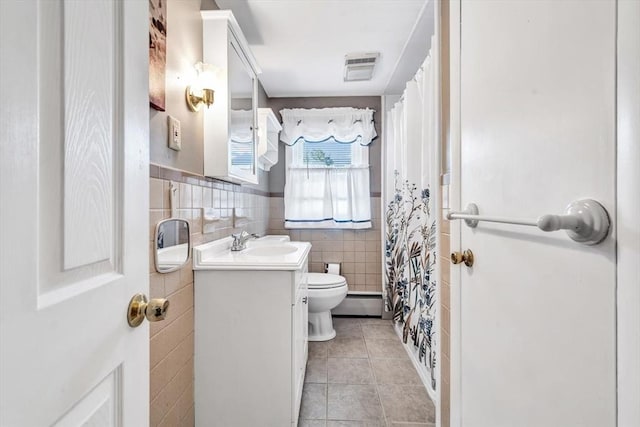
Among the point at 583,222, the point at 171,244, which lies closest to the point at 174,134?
the point at 171,244

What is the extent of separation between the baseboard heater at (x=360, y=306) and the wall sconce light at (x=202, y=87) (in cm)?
229

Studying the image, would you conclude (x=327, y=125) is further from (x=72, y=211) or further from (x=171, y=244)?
(x=72, y=211)

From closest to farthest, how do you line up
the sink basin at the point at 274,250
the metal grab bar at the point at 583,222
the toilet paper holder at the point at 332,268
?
the metal grab bar at the point at 583,222 < the sink basin at the point at 274,250 < the toilet paper holder at the point at 332,268

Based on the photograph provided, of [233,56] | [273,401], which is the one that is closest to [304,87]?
[233,56]

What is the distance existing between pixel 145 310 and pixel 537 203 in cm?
82

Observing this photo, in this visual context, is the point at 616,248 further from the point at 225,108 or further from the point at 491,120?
the point at 225,108

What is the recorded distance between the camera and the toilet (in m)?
2.33

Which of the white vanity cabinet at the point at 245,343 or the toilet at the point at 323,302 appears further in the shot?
the toilet at the point at 323,302

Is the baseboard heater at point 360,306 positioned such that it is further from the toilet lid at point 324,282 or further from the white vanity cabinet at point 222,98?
the white vanity cabinet at point 222,98

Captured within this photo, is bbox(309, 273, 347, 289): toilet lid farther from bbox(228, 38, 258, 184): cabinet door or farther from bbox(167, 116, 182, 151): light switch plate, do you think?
bbox(167, 116, 182, 151): light switch plate

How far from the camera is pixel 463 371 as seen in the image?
0.90 meters

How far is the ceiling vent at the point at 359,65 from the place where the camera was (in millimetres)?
2236

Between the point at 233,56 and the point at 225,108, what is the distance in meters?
0.33

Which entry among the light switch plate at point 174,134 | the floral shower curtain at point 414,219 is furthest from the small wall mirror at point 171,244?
the floral shower curtain at point 414,219
